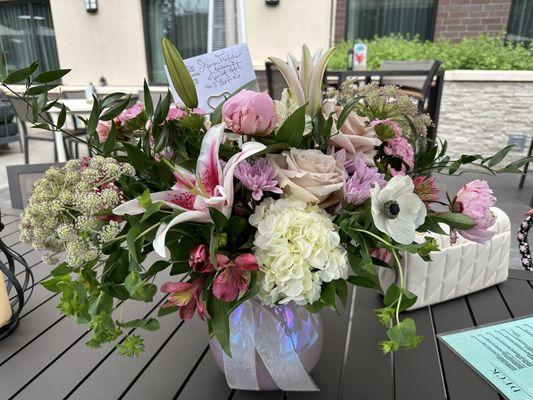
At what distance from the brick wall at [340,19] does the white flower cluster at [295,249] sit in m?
5.81

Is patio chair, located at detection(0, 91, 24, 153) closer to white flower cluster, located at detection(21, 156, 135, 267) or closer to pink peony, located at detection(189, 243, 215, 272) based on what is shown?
white flower cluster, located at detection(21, 156, 135, 267)

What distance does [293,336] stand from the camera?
69 centimetres

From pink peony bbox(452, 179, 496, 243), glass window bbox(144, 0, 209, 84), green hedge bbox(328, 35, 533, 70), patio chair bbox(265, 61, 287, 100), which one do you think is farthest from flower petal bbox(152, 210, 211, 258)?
glass window bbox(144, 0, 209, 84)

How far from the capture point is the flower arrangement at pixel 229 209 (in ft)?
1.66

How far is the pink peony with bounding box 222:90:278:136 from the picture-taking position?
20.8 inches

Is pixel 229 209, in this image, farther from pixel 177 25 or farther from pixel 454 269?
pixel 177 25

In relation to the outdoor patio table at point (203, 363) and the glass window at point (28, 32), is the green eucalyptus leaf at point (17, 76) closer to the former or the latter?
the outdoor patio table at point (203, 363)

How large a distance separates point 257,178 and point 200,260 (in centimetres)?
12

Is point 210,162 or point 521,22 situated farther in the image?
point 521,22

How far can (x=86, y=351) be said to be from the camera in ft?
2.79

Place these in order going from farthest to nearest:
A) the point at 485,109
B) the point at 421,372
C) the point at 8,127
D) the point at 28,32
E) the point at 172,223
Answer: the point at 28,32 < the point at 8,127 < the point at 485,109 < the point at 421,372 < the point at 172,223

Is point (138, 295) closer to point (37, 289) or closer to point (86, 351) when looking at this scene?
point (86, 351)

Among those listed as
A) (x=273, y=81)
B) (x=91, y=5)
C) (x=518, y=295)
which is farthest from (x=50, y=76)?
(x=91, y=5)

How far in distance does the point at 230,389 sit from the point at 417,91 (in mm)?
3451
